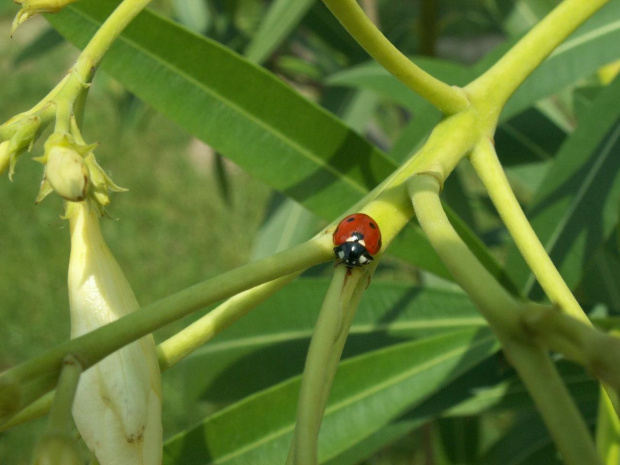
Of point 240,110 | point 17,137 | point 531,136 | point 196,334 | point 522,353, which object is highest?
point 531,136

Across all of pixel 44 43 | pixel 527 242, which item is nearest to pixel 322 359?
pixel 527 242

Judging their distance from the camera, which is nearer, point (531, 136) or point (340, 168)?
point (340, 168)

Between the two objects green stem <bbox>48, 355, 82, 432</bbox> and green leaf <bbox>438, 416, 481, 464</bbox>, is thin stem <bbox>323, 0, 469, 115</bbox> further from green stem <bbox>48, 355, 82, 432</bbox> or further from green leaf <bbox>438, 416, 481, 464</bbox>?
green leaf <bbox>438, 416, 481, 464</bbox>

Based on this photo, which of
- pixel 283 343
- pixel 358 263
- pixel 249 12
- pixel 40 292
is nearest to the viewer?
pixel 358 263

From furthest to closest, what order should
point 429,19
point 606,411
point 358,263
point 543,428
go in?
point 429,19
point 543,428
point 606,411
point 358,263

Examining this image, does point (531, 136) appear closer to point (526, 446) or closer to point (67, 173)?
point (526, 446)

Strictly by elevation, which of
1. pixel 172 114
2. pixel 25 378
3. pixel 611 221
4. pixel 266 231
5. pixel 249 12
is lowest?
pixel 25 378

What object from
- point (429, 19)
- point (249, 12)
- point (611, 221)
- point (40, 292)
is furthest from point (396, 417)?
point (40, 292)

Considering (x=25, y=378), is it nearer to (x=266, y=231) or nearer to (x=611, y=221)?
(x=611, y=221)
